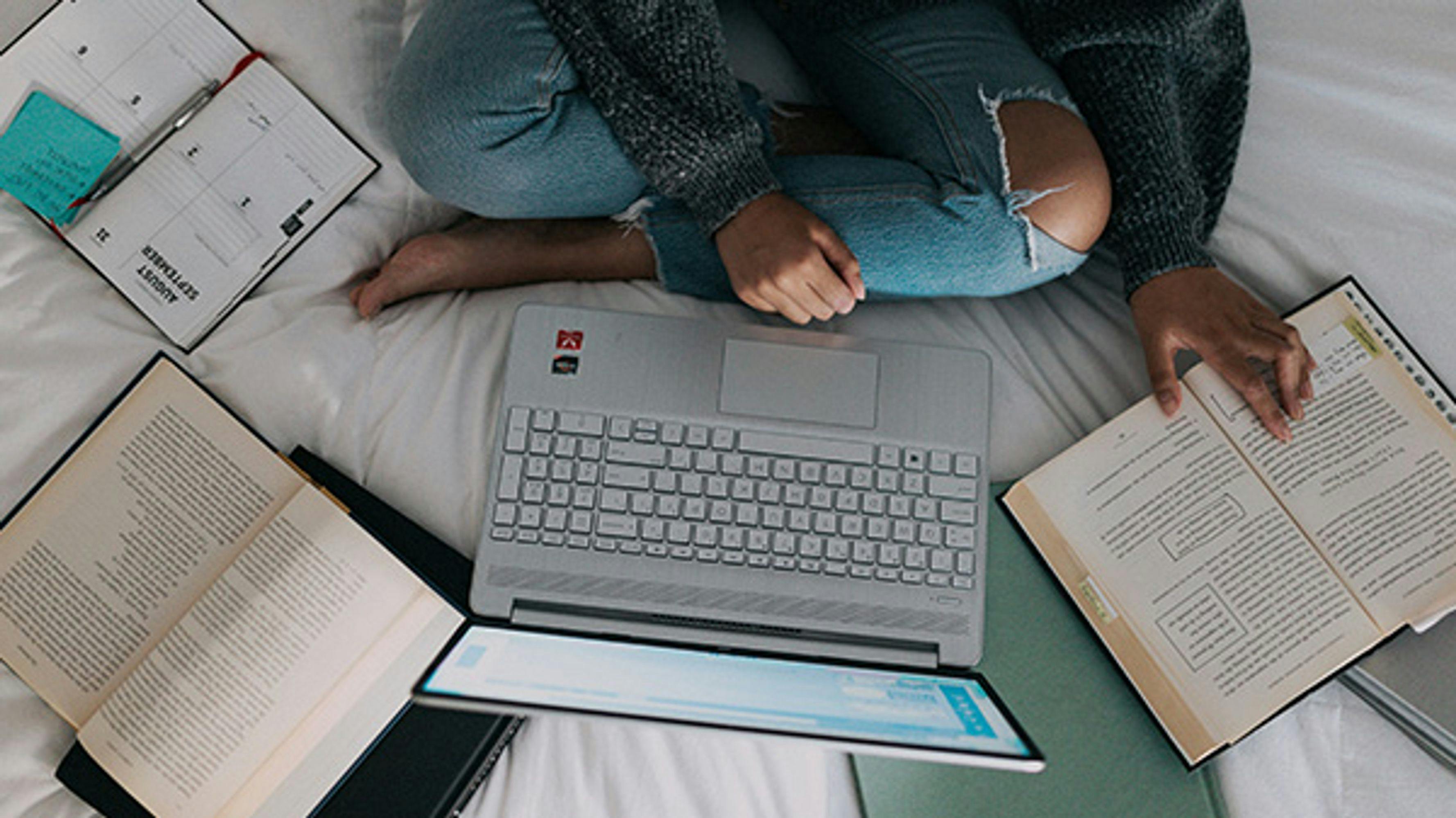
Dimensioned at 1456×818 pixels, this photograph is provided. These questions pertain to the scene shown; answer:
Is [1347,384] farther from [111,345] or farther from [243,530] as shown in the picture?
[111,345]

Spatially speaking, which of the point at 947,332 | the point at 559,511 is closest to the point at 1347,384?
the point at 947,332

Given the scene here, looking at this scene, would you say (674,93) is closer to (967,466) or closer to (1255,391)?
(967,466)

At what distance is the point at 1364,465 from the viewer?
2.57ft

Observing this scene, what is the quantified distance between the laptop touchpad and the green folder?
177 mm

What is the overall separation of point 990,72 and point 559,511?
0.52 metres

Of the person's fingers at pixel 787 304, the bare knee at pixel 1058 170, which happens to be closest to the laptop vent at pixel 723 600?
the person's fingers at pixel 787 304

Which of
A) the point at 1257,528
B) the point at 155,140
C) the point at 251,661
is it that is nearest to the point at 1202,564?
the point at 1257,528

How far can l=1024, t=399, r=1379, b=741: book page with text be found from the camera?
760 millimetres

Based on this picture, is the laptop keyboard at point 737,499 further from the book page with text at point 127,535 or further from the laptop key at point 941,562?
the book page with text at point 127,535

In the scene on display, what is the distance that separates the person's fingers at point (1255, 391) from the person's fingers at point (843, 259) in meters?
0.30

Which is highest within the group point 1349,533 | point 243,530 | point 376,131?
point 376,131

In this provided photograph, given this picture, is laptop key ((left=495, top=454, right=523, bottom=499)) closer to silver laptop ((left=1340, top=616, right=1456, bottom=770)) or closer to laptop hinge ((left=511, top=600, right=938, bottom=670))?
laptop hinge ((left=511, top=600, right=938, bottom=670))

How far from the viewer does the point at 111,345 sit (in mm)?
838

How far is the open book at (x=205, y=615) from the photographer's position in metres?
0.76
